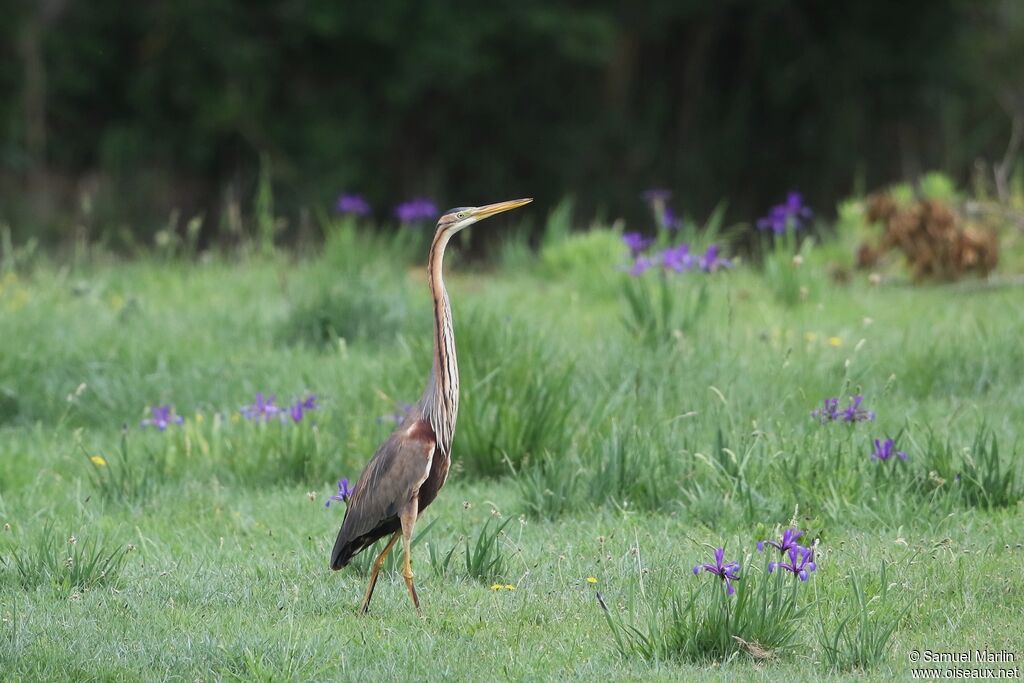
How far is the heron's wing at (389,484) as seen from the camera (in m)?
4.30

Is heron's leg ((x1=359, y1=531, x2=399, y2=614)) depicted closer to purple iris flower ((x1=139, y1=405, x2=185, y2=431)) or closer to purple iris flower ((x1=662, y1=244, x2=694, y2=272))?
purple iris flower ((x1=139, y1=405, x2=185, y2=431))

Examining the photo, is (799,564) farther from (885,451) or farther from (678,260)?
(678,260)

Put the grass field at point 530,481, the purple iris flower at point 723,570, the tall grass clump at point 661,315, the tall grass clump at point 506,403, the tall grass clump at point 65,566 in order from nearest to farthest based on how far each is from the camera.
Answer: the purple iris flower at point 723,570 → the grass field at point 530,481 → the tall grass clump at point 65,566 → the tall grass clump at point 506,403 → the tall grass clump at point 661,315

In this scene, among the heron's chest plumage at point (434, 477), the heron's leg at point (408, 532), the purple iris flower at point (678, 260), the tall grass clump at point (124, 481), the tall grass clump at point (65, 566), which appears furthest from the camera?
the purple iris flower at point (678, 260)

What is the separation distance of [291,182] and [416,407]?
39.8 ft

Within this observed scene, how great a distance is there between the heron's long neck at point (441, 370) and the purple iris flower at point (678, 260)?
119 inches

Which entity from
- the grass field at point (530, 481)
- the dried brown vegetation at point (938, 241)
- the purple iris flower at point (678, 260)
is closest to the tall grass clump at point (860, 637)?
the grass field at point (530, 481)

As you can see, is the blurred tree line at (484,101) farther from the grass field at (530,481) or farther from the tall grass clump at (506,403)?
the tall grass clump at (506,403)

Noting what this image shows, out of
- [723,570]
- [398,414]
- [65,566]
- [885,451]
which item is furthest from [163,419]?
[723,570]

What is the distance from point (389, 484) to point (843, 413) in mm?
1963

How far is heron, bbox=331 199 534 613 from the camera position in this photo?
169 inches

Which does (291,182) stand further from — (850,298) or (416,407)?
(416,407)

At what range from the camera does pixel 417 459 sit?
4324 mm

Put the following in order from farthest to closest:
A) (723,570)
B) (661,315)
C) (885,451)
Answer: (661,315) < (885,451) < (723,570)
